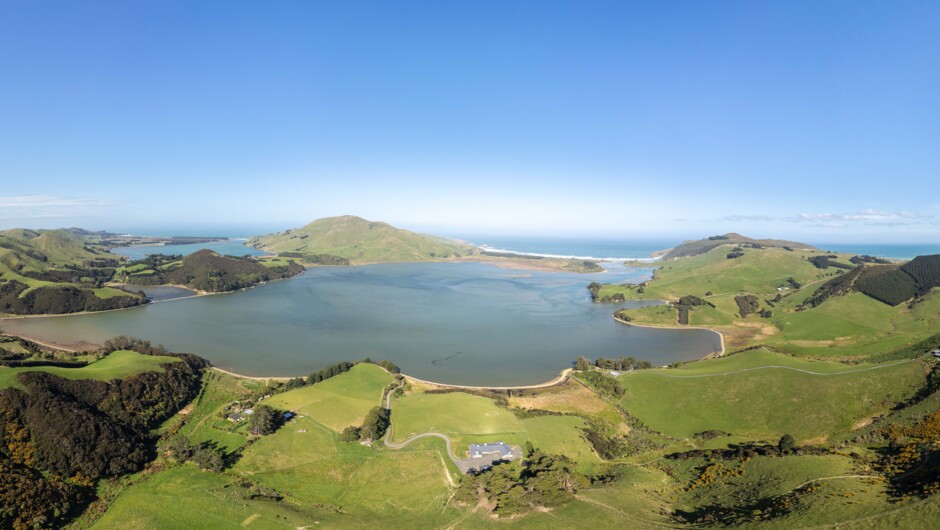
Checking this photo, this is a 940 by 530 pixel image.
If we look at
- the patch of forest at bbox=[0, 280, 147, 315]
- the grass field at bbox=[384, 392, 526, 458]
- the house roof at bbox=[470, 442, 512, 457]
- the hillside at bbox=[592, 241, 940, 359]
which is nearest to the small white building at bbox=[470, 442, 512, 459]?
the house roof at bbox=[470, 442, 512, 457]

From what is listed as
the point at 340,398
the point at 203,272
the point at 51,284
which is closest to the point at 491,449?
the point at 340,398

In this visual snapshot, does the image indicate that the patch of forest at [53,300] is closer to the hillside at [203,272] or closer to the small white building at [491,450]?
the hillside at [203,272]

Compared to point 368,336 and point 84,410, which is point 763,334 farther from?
point 84,410

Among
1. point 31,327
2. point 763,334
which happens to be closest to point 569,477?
point 763,334

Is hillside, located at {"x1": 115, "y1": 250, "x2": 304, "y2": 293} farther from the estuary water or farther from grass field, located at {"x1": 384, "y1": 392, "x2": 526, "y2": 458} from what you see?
grass field, located at {"x1": 384, "y1": 392, "x2": 526, "y2": 458}

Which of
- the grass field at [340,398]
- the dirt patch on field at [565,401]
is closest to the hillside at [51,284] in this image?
the grass field at [340,398]

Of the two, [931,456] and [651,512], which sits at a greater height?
[931,456]
